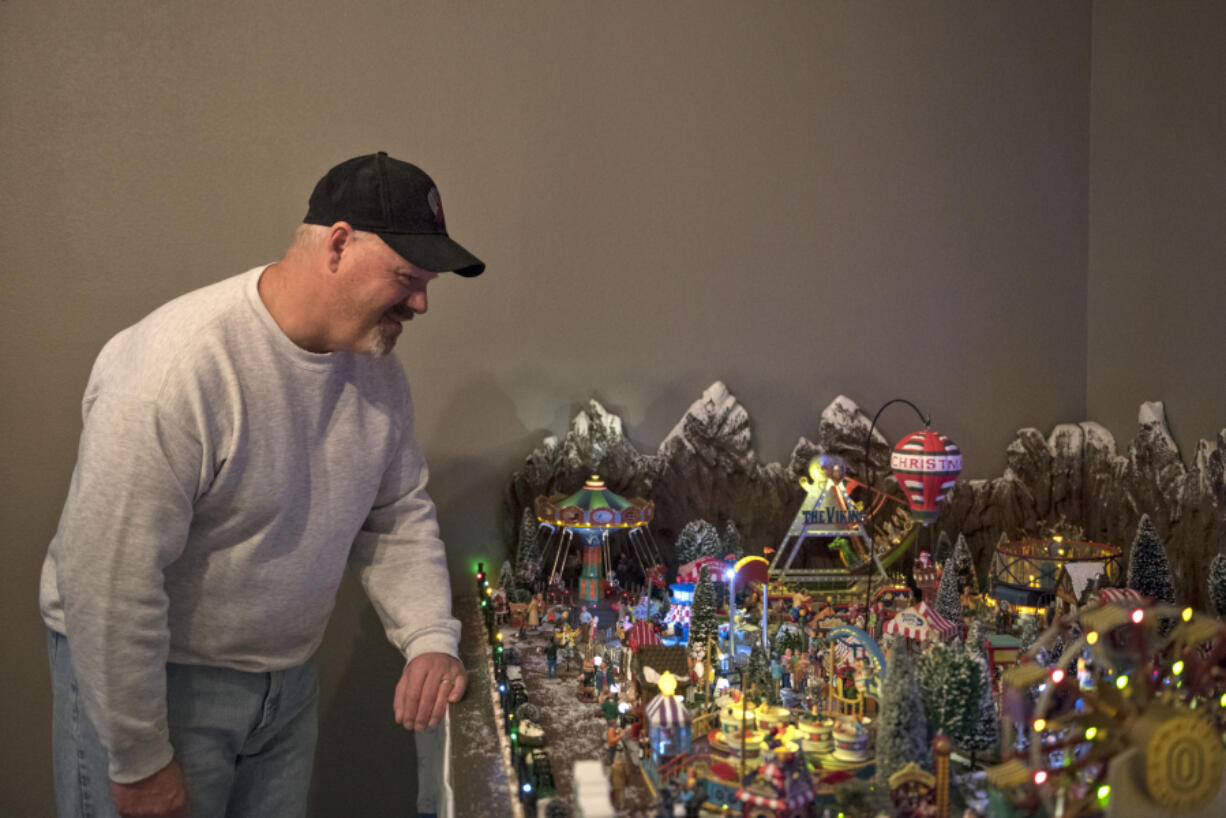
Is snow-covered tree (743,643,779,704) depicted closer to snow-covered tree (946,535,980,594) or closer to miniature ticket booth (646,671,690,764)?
miniature ticket booth (646,671,690,764)

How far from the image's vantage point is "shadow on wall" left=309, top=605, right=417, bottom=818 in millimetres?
3180

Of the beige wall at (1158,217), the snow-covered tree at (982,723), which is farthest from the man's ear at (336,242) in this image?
the beige wall at (1158,217)

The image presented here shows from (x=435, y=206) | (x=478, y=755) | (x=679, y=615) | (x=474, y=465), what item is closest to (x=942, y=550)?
(x=679, y=615)

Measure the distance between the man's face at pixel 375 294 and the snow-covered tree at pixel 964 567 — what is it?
6.67 ft

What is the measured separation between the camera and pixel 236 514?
1.78m

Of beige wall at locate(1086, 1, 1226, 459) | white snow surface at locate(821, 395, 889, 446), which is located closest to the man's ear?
white snow surface at locate(821, 395, 889, 446)

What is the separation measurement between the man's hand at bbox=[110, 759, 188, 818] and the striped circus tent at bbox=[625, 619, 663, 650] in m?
1.11

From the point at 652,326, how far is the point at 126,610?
2.01 meters

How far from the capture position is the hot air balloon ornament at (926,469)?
266 centimetres

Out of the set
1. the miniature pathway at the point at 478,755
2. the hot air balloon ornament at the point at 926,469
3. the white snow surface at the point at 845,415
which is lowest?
the miniature pathway at the point at 478,755

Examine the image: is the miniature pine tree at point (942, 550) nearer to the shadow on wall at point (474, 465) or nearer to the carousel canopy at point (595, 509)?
the carousel canopy at point (595, 509)

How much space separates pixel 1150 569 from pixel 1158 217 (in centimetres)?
119

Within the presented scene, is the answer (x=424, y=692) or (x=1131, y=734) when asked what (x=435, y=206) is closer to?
(x=424, y=692)

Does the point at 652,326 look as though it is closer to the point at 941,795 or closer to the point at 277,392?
the point at 277,392
